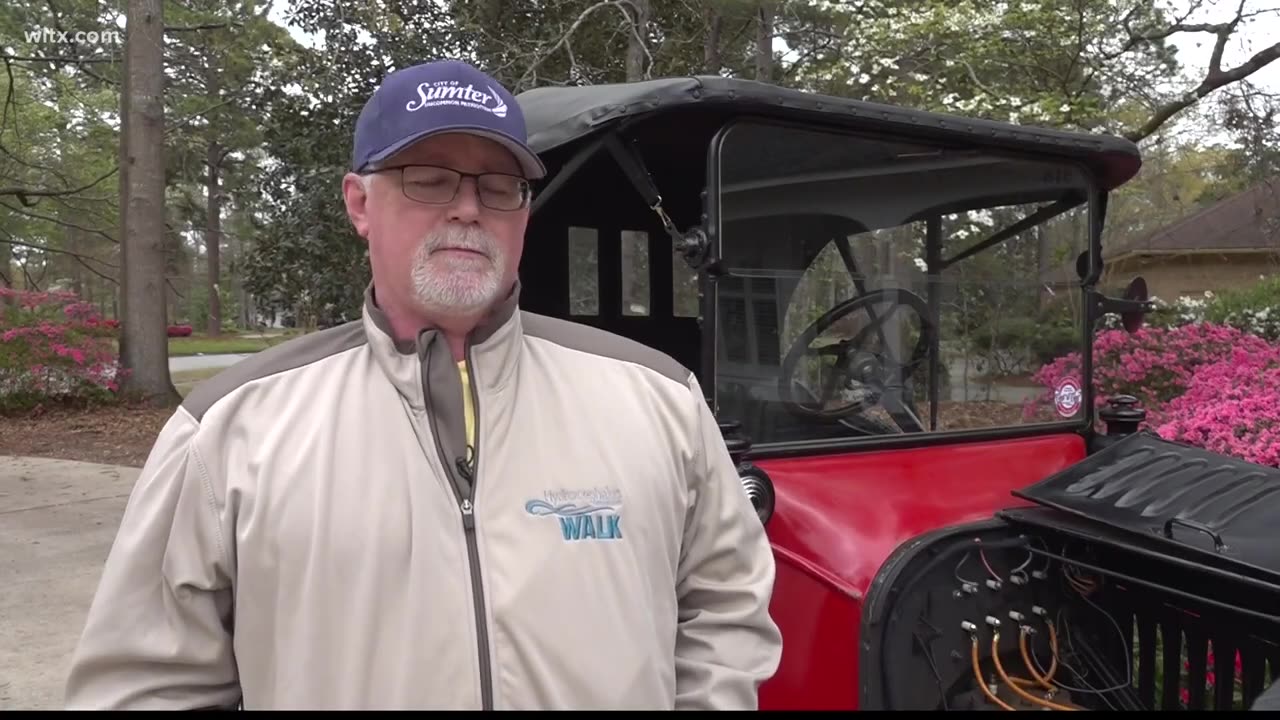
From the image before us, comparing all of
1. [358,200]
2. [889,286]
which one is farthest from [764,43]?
[358,200]

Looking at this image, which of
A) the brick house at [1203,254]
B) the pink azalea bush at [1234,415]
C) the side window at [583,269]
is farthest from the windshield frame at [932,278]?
the brick house at [1203,254]

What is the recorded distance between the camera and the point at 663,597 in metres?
1.48

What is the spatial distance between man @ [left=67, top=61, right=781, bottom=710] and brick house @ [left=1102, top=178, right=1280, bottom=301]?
1934 cm

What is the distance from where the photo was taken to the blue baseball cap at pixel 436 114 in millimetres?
1458

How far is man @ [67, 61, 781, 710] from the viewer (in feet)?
4.28

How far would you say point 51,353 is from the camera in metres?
11.8

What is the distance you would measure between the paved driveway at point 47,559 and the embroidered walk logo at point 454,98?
129 inches

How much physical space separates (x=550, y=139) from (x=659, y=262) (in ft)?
5.24

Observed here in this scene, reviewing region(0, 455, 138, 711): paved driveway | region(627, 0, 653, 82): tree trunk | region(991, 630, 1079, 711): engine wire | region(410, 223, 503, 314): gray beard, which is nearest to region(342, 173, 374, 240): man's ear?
region(410, 223, 503, 314): gray beard

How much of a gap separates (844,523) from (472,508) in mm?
1100

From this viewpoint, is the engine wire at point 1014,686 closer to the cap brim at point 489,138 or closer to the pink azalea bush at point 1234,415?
the cap brim at point 489,138

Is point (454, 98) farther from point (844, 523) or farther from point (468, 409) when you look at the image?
point (844, 523)

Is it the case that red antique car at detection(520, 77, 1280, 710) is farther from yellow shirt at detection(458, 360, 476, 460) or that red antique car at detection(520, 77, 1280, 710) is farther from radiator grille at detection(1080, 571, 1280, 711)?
yellow shirt at detection(458, 360, 476, 460)

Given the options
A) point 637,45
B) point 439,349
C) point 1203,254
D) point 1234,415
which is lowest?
point 1234,415
